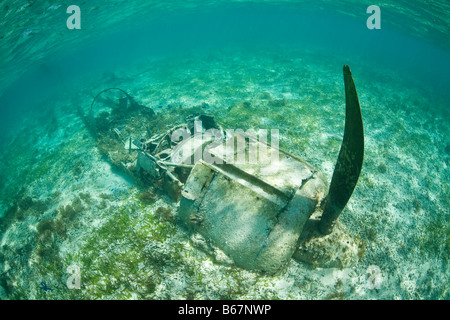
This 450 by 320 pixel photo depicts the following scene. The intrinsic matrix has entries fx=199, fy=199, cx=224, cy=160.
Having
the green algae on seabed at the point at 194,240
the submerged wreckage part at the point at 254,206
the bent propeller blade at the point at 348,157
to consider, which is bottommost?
the green algae on seabed at the point at 194,240

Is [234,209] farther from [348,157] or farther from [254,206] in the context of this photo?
[348,157]

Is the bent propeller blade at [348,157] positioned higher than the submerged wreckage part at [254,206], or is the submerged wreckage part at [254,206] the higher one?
the bent propeller blade at [348,157]

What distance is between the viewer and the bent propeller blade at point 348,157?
120 inches

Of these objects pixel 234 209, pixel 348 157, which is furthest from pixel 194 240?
pixel 348 157

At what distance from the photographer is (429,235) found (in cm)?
787

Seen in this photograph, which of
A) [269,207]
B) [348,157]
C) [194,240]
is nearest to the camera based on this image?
[348,157]

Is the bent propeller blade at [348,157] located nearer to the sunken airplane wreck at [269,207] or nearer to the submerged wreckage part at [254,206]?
the sunken airplane wreck at [269,207]

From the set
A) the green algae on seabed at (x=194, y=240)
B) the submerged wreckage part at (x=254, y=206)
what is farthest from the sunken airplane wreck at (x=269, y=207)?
the green algae on seabed at (x=194, y=240)

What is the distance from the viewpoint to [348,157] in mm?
3641

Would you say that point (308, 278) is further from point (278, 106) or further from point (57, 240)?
point (278, 106)

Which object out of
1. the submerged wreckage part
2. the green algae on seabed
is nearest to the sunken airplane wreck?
the submerged wreckage part

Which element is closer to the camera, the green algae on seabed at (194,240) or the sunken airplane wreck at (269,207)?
the sunken airplane wreck at (269,207)

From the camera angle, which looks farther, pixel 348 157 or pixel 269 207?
pixel 269 207
